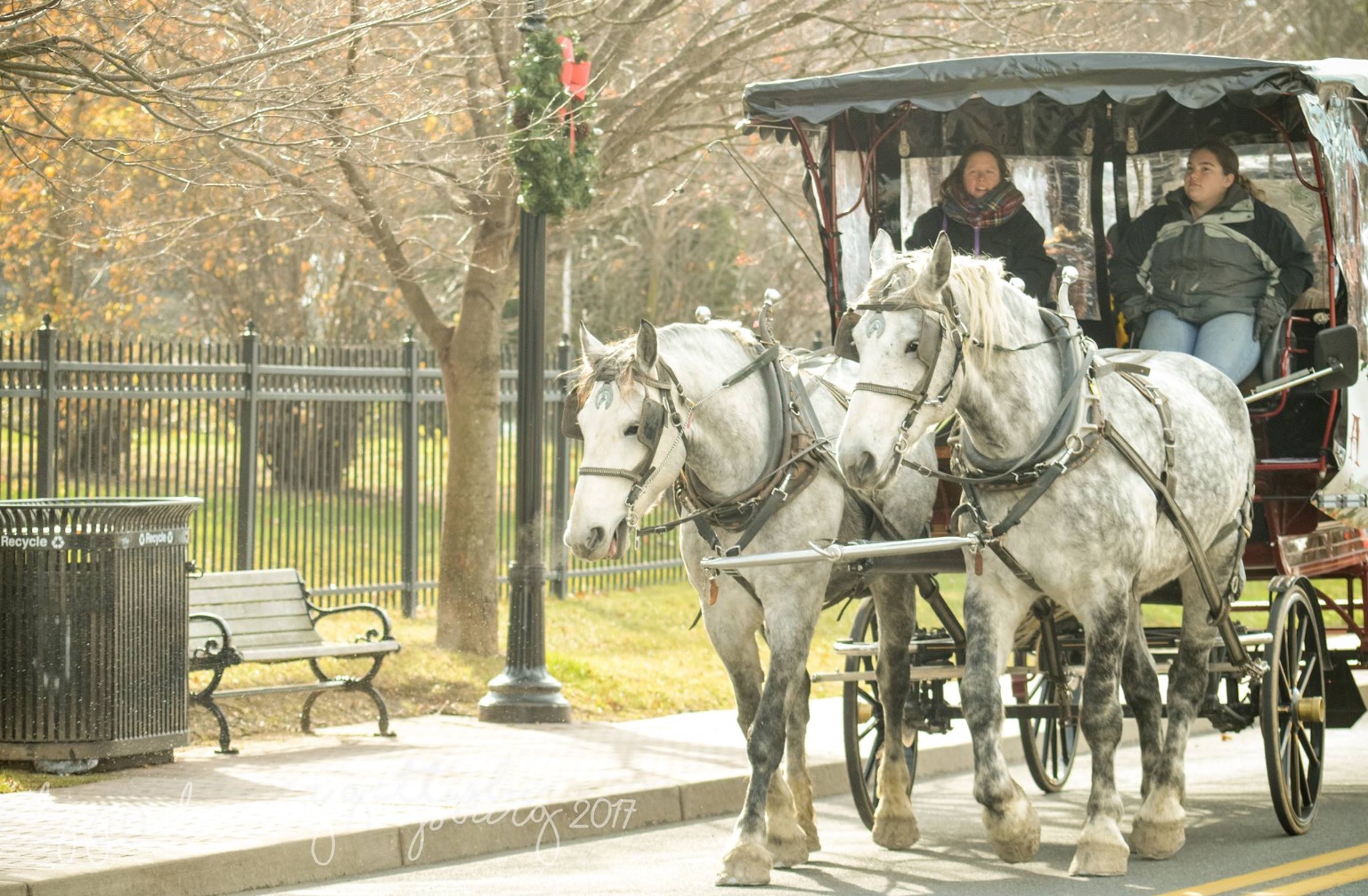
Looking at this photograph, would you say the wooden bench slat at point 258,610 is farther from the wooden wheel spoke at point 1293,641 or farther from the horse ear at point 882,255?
the wooden wheel spoke at point 1293,641

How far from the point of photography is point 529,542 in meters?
11.0

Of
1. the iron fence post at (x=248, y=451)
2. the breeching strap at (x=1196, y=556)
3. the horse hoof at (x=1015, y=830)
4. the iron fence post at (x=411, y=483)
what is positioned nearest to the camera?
the horse hoof at (x=1015, y=830)

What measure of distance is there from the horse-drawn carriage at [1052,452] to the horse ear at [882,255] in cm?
2

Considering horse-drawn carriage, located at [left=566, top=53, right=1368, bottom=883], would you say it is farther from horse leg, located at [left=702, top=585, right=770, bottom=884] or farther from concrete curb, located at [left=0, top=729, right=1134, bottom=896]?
concrete curb, located at [left=0, top=729, right=1134, bottom=896]

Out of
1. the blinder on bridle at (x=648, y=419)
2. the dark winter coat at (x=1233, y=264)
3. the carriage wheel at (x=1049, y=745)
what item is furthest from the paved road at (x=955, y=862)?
the dark winter coat at (x=1233, y=264)

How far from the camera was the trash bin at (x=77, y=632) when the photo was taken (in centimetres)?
862

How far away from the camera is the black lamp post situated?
1091 centimetres

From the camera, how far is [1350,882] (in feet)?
22.2

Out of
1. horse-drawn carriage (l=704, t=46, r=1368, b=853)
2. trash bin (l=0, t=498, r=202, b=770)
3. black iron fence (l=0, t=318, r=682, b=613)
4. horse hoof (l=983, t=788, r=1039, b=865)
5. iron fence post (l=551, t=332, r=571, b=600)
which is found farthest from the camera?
iron fence post (l=551, t=332, r=571, b=600)

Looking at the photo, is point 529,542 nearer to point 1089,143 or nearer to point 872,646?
point 872,646

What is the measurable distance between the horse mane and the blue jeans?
2218 millimetres

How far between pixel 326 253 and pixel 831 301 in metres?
13.1

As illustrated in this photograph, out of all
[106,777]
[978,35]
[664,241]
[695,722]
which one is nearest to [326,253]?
[664,241]

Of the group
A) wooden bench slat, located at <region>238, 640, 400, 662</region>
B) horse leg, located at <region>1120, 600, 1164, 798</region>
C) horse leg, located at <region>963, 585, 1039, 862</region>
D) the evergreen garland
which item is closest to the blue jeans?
horse leg, located at <region>1120, 600, 1164, 798</region>
